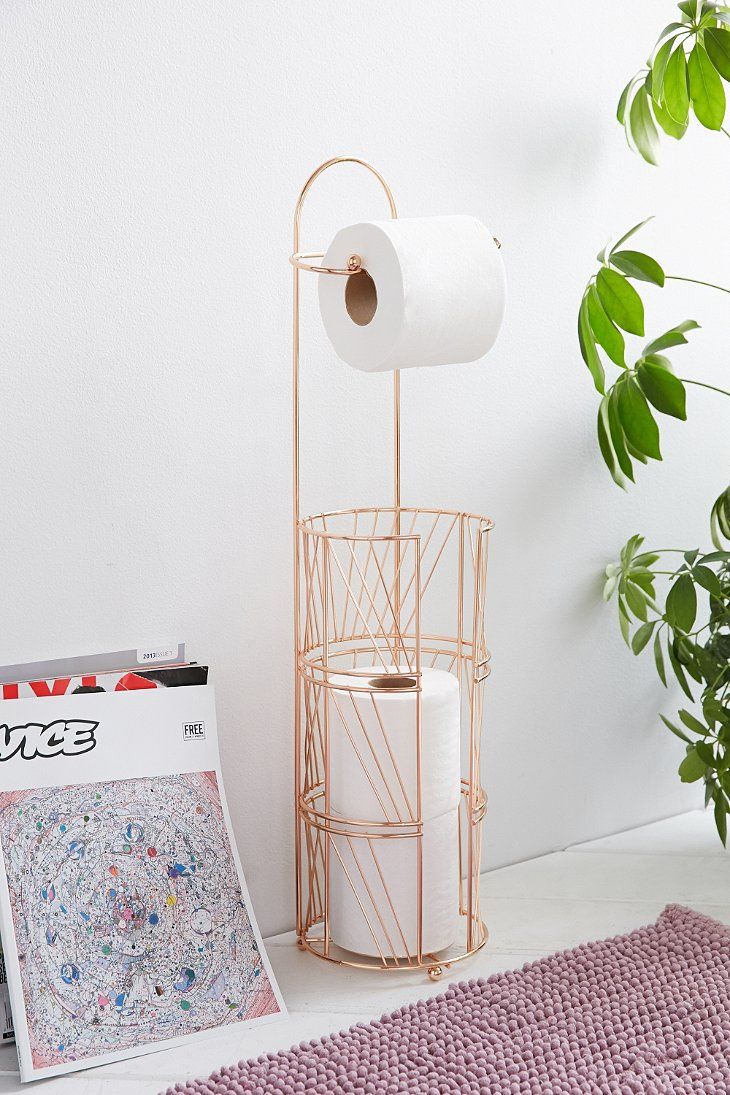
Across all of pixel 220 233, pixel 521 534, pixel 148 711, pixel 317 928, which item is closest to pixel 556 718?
pixel 521 534

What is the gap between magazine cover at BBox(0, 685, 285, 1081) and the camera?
0.95 metres

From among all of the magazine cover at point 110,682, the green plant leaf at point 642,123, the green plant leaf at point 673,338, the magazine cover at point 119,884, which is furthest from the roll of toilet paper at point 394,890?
the green plant leaf at point 642,123

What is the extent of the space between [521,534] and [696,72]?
0.51m

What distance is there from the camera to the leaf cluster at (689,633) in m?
1.26

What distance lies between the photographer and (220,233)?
1.09 m

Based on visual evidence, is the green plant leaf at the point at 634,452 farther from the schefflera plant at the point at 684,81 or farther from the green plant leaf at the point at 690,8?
the green plant leaf at the point at 690,8

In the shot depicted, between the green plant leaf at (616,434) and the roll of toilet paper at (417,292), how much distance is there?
0.95 feet

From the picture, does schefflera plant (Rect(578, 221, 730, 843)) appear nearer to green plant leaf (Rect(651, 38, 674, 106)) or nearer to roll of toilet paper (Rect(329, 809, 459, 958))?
green plant leaf (Rect(651, 38, 674, 106))

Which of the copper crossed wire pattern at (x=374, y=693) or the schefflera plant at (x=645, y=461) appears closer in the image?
the copper crossed wire pattern at (x=374, y=693)

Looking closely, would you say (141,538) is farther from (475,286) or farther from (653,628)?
(653,628)

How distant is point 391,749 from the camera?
106cm

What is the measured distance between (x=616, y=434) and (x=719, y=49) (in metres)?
0.39

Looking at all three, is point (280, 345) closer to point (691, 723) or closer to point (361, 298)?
point (361, 298)

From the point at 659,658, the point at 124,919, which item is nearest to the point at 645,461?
the point at 659,658
